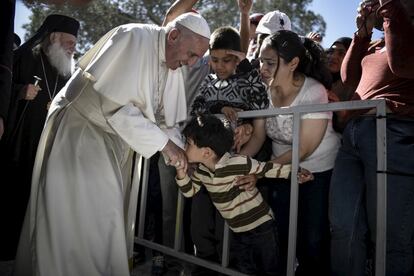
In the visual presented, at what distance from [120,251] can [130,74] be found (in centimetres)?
113

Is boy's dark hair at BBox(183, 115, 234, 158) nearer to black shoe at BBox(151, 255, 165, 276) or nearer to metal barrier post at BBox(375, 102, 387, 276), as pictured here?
metal barrier post at BBox(375, 102, 387, 276)

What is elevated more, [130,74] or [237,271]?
[130,74]

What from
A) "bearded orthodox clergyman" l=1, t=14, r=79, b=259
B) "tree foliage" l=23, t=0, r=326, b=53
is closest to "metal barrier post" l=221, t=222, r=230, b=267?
"bearded orthodox clergyman" l=1, t=14, r=79, b=259

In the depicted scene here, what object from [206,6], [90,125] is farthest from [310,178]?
[206,6]

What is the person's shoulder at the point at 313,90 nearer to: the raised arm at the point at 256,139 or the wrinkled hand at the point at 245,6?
the raised arm at the point at 256,139

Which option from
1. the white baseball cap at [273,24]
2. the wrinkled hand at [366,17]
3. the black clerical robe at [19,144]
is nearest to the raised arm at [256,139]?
the wrinkled hand at [366,17]

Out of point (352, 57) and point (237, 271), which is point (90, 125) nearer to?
point (237, 271)

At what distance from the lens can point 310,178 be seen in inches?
98.4

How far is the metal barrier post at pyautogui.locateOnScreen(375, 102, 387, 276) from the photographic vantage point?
2.06m

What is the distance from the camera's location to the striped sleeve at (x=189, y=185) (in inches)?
109

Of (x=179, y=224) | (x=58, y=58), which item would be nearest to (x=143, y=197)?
(x=179, y=224)

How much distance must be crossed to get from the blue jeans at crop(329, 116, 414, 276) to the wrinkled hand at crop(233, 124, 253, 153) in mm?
764

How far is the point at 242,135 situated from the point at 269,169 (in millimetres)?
486

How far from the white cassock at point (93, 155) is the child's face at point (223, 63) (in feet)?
1.96
